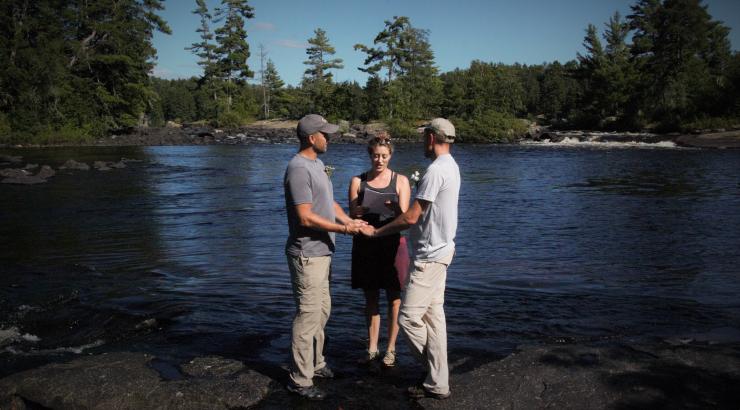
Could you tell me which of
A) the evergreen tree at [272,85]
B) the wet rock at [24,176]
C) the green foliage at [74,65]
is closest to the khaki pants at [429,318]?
the wet rock at [24,176]

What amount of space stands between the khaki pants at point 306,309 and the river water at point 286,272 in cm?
79

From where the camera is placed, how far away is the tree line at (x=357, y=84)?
50312 mm

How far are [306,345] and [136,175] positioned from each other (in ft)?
81.8

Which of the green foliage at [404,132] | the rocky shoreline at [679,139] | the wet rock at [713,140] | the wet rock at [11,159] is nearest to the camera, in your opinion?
Result: the wet rock at [11,159]

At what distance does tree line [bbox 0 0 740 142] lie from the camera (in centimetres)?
5031

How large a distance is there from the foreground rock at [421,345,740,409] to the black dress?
108 centimetres

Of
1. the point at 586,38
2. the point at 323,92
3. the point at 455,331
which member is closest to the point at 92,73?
the point at 323,92

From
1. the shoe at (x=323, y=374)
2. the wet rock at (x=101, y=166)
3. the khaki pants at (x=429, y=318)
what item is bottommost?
the wet rock at (x=101, y=166)

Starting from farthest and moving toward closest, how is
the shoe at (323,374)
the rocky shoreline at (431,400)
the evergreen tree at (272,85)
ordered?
the evergreen tree at (272,85) < the shoe at (323,374) < the rocky shoreline at (431,400)

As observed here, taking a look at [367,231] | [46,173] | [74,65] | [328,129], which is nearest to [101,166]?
[46,173]

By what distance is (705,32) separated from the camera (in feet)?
215

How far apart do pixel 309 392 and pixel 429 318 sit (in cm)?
114

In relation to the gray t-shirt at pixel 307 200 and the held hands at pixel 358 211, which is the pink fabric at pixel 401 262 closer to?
the held hands at pixel 358 211

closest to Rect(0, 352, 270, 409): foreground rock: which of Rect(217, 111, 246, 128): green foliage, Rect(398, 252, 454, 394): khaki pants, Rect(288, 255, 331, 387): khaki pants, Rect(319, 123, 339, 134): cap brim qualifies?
Rect(288, 255, 331, 387): khaki pants
